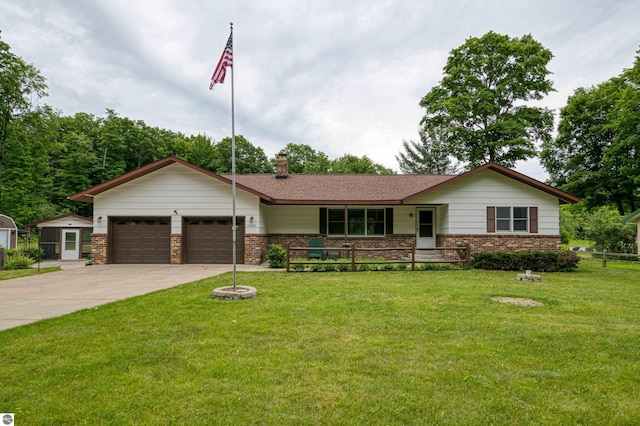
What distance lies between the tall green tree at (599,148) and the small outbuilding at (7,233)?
37.5 metres

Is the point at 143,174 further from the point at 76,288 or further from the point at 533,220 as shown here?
the point at 533,220

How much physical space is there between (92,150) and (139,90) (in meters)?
18.8

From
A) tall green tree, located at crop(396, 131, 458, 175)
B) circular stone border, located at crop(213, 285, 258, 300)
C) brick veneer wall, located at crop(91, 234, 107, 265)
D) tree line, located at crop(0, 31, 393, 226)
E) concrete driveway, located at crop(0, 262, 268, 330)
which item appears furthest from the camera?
tall green tree, located at crop(396, 131, 458, 175)

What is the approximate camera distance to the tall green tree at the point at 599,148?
2177 cm

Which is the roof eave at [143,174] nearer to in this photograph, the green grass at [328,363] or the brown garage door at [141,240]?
the brown garage door at [141,240]

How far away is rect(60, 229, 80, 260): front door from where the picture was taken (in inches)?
736

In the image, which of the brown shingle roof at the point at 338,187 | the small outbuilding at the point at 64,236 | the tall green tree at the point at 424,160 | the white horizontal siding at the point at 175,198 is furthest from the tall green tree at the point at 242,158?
the white horizontal siding at the point at 175,198

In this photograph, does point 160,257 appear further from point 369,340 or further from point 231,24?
point 369,340

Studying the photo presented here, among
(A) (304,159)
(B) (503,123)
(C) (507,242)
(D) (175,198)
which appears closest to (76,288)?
(D) (175,198)

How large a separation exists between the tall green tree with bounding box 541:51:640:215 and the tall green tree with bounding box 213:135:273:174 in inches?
1238

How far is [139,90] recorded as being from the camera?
1007 inches

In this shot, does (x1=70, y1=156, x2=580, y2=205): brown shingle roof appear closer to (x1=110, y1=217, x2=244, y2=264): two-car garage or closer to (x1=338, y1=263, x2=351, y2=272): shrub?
(x1=110, y1=217, x2=244, y2=264): two-car garage

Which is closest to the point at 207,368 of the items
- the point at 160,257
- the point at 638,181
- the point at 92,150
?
the point at 160,257

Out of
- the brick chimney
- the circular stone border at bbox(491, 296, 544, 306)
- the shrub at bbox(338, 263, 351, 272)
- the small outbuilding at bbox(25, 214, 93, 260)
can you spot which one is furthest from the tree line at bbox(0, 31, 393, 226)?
the circular stone border at bbox(491, 296, 544, 306)
